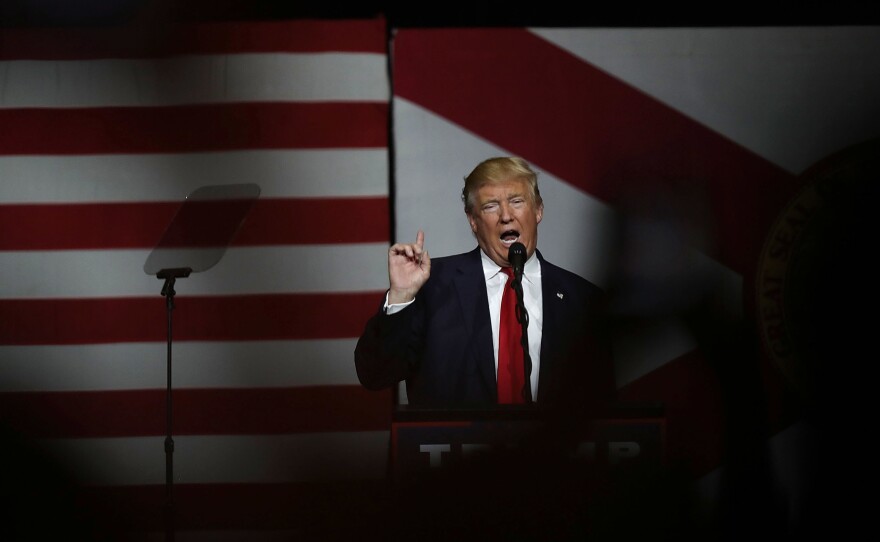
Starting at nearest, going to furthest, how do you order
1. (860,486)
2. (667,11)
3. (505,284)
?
(505,284)
(860,486)
(667,11)

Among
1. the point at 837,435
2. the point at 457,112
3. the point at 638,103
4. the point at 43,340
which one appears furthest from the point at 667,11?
the point at 43,340

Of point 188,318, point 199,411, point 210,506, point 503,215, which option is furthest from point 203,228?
point 503,215

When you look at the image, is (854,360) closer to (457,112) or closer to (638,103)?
(638,103)

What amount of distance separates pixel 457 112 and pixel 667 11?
79cm

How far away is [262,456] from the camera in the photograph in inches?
111

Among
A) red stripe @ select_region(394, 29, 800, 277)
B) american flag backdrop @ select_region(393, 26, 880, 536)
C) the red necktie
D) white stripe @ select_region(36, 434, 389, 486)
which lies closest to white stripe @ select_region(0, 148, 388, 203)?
american flag backdrop @ select_region(393, 26, 880, 536)

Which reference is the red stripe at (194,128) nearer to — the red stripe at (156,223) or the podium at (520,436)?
the red stripe at (156,223)

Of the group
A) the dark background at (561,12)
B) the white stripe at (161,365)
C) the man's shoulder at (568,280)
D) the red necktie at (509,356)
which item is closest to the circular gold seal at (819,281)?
the dark background at (561,12)

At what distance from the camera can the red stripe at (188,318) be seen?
282 centimetres

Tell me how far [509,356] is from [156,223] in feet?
4.55

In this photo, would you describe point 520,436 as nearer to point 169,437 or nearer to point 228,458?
point 169,437

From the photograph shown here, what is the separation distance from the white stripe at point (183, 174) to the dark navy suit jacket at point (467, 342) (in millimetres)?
699

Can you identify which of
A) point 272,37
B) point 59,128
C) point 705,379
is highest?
point 272,37

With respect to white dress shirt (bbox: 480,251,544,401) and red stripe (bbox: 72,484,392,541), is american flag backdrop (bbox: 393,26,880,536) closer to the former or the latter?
white dress shirt (bbox: 480,251,544,401)
